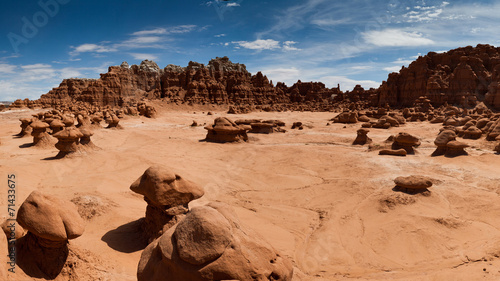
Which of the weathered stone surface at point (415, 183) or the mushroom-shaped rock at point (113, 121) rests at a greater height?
the mushroom-shaped rock at point (113, 121)

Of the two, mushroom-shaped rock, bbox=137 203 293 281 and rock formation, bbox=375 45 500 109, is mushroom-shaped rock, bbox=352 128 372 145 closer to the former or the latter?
mushroom-shaped rock, bbox=137 203 293 281

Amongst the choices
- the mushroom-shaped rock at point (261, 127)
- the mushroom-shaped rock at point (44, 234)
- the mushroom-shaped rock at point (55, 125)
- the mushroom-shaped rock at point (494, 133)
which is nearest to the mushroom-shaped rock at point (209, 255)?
the mushroom-shaped rock at point (44, 234)

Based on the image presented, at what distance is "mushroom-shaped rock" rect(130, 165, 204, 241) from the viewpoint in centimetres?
534

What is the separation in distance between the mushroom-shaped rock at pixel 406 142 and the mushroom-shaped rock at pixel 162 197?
10082 millimetres

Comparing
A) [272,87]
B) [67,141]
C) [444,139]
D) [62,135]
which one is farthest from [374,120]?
[272,87]

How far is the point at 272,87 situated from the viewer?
236 ft

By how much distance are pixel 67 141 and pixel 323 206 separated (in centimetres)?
977

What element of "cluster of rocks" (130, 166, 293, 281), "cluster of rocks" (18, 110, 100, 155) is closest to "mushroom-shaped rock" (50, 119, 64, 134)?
"cluster of rocks" (18, 110, 100, 155)

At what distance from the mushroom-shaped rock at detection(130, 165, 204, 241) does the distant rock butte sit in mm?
42030

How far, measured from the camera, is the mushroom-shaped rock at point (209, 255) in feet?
10.1

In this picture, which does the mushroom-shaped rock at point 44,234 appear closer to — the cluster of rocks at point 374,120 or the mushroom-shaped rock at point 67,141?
the mushroom-shaped rock at point 67,141

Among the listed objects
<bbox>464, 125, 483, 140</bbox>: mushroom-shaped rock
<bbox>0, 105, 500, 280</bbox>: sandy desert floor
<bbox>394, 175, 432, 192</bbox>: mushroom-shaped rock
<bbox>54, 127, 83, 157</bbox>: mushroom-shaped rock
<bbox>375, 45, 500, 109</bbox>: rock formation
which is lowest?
<bbox>0, 105, 500, 280</bbox>: sandy desert floor

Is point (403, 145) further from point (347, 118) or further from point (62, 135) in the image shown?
point (347, 118)

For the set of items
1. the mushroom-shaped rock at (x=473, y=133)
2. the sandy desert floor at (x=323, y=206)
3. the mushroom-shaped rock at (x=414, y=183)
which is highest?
the mushroom-shaped rock at (x=473, y=133)
